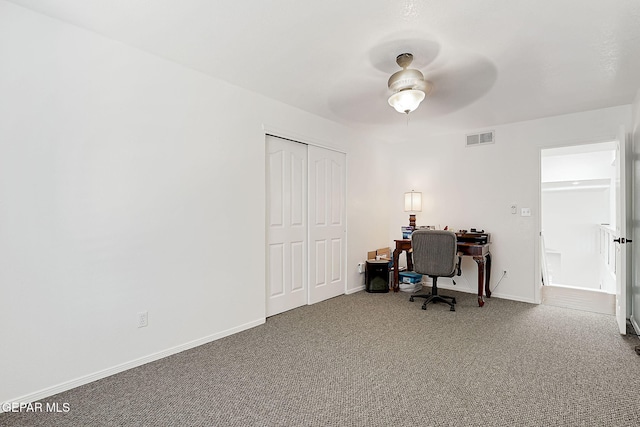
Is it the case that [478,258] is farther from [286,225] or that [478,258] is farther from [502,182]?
[286,225]

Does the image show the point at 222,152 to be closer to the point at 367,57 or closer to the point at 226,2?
the point at 226,2

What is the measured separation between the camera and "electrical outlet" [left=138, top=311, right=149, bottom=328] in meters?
2.42

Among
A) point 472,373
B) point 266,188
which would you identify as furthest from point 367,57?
point 472,373

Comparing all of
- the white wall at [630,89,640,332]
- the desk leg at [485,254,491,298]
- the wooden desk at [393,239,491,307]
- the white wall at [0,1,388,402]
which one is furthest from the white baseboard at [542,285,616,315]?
the white wall at [0,1,388,402]

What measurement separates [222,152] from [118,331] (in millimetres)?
1681

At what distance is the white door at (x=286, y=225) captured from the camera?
3.52 metres

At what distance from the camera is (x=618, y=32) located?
2.13 meters

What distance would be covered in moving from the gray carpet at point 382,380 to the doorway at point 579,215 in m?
4.09

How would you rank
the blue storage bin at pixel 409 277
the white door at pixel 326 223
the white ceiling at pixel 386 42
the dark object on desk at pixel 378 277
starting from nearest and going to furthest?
the white ceiling at pixel 386 42 → the white door at pixel 326 223 → the dark object on desk at pixel 378 277 → the blue storage bin at pixel 409 277

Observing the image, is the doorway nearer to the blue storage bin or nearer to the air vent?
the air vent

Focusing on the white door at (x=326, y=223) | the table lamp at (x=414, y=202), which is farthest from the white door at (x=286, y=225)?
the table lamp at (x=414, y=202)

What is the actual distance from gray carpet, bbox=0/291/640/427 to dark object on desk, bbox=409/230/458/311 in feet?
2.19

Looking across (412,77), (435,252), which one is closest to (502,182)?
(435,252)

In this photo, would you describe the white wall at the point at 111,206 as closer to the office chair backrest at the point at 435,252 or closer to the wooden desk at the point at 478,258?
the office chair backrest at the point at 435,252
